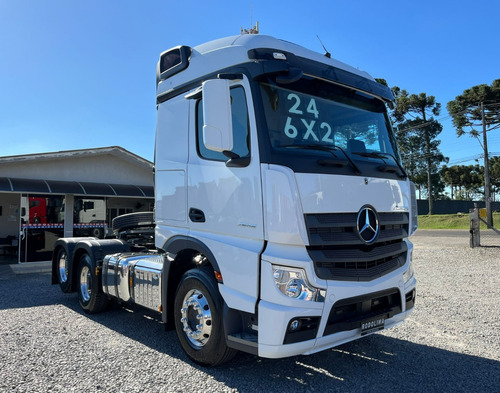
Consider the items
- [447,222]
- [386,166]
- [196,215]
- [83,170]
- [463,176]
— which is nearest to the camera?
[386,166]

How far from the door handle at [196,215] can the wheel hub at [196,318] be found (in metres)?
0.72

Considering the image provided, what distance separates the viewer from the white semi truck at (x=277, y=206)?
3162 millimetres

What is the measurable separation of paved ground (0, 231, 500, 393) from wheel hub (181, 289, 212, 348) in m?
0.32

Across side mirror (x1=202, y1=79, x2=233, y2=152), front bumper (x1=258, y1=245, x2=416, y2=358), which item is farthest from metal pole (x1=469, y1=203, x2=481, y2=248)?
side mirror (x1=202, y1=79, x2=233, y2=152)

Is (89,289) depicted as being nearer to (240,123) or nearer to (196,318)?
(196,318)

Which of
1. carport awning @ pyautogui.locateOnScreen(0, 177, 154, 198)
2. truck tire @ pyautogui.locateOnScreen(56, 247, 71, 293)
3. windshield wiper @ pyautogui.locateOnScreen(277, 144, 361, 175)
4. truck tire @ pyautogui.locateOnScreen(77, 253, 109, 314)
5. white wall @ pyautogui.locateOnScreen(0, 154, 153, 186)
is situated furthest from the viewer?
white wall @ pyautogui.locateOnScreen(0, 154, 153, 186)

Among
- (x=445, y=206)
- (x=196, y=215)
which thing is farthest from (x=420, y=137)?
(x=196, y=215)

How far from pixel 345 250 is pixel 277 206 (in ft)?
2.43

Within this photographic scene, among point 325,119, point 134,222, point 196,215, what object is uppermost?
point 325,119

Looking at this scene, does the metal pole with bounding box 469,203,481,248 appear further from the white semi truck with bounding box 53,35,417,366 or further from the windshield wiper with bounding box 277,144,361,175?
the windshield wiper with bounding box 277,144,361,175

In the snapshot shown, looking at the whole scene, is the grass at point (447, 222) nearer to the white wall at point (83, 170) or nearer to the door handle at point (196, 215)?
the white wall at point (83, 170)

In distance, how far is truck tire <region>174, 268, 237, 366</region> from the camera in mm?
3602

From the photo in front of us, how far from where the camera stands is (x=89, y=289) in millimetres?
6207

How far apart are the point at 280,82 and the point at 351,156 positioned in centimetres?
97
